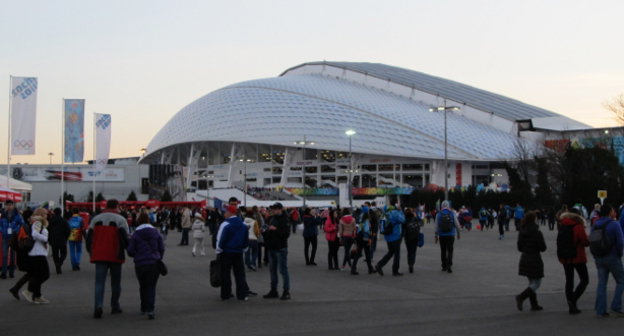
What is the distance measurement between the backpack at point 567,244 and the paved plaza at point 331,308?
0.82 metres

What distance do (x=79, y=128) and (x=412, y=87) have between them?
70.9 m

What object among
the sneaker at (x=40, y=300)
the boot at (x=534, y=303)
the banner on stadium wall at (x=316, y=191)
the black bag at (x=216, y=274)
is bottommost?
the sneaker at (x=40, y=300)

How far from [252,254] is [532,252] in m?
8.20

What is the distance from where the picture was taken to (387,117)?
91000 millimetres

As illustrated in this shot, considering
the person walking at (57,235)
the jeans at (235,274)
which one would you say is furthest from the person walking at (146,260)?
the person walking at (57,235)

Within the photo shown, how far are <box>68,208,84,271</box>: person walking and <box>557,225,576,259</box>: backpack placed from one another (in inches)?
459

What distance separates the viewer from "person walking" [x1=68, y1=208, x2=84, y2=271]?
55.5 ft

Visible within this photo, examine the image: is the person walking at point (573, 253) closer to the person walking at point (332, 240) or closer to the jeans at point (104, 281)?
the jeans at point (104, 281)

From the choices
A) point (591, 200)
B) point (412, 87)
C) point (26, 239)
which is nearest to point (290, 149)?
point (412, 87)

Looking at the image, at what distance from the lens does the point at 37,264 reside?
1120cm

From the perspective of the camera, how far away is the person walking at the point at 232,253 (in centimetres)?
1127

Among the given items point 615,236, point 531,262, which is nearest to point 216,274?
point 531,262

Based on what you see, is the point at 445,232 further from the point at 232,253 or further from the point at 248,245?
the point at 232,253

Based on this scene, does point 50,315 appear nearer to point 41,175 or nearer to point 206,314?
point 206,314
